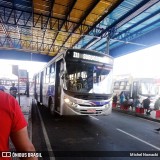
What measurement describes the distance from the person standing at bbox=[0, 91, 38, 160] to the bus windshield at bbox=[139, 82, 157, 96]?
2150 cm

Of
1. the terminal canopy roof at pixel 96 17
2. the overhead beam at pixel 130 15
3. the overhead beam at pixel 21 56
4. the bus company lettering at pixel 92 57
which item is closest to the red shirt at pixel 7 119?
the bus company lettering at pixel 92 57

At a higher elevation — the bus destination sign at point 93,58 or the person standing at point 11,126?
the bus destination sign at point 93,58

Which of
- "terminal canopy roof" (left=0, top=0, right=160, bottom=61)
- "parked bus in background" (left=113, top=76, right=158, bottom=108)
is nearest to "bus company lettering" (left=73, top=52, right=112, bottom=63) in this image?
"terminal canopy roof" (left=0, top=0, right=160, bottom=61)

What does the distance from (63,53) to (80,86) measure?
1871mm

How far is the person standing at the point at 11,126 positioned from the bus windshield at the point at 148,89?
21498mm

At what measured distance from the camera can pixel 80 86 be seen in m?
9.44

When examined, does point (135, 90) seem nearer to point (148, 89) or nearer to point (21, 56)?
point (148, 89)

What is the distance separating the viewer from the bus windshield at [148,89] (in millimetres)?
22123

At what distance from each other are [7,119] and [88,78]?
8.01 metres

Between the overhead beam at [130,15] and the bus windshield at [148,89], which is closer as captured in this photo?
the overhead beam at [130,15]

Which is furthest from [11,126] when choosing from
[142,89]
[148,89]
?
[148,89]

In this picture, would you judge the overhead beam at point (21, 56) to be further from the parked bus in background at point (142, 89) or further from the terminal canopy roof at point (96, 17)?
the parked bus in background at point (142, 89)

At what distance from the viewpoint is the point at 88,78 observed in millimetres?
9617

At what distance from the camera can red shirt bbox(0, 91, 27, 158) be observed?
5.47ft
